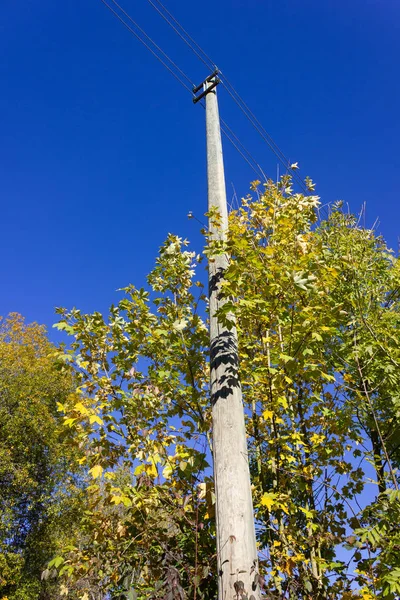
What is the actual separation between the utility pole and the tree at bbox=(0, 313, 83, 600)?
1138 centimetres

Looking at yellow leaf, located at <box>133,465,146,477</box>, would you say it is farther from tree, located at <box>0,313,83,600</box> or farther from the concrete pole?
tree, located at <box>0,313,83,600</box>

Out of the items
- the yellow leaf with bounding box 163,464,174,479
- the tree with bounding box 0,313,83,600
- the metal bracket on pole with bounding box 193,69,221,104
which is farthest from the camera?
the tree with bounding box 0,313,83,600

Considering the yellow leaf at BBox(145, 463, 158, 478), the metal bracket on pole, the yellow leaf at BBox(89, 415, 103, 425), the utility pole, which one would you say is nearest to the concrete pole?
the utility pole

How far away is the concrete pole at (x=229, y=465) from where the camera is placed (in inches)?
78.0

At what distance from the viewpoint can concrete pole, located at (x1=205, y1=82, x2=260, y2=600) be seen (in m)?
1.98

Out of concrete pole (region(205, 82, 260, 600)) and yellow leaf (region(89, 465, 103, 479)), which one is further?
yellow leaf (region(89, 465, 103, 479))

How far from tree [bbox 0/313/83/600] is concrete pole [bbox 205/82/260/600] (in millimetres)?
11424

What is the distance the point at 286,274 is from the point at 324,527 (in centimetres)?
210

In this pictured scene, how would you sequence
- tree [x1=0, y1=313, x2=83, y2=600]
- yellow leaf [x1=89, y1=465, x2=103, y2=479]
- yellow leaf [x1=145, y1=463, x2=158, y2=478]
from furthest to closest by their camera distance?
1. tree [x1=0, y1=313, x2=83, y2=600]
2. yellow leaf [x1=145, y1=463, x2=158, y2=478]
3. yellow leaf [x1=89, y1=465, x2=103, y2=479]

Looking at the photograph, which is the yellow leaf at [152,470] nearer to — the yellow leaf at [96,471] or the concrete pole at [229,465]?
the yellow leaf at [96,471]

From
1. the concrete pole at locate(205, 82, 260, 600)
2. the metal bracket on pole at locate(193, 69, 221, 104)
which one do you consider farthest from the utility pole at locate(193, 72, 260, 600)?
the metal bracket on pole at locate(193, 69, 221, 104)

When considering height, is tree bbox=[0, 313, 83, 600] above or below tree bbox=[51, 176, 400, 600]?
above

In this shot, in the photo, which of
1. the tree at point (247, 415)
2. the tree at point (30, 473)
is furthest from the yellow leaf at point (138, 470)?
the tree at point (30, 473)

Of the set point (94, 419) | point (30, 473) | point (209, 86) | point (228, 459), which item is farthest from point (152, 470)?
point (30, 473)
